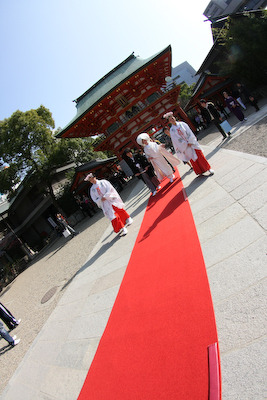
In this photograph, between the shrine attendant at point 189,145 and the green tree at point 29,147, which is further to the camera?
the green tree at point 29,147

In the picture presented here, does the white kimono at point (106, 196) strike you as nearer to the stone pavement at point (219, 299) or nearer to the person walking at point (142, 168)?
the stone pavement at point (219, 299)

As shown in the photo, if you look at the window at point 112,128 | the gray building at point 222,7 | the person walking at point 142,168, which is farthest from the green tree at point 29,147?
the gray building at point 222,7

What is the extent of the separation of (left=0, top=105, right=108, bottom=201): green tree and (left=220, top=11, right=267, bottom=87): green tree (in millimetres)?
14159

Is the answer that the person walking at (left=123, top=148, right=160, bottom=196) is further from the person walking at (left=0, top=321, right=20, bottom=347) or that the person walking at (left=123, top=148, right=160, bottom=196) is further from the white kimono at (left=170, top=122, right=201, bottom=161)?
the person walking at (left=0, top=321, right=20, bottom=347)

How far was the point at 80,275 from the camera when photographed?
6.08 metres

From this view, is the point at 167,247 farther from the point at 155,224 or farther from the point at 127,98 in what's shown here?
the point at 127,98

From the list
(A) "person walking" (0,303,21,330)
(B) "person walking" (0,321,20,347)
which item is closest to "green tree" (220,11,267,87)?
(A) "person walking" (0,303,21,330)

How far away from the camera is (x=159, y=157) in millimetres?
7402

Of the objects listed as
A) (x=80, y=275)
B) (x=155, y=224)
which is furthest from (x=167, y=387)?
(x=80, y=275)

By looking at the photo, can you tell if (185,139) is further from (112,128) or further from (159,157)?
(112,128)

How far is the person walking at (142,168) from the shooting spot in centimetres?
743

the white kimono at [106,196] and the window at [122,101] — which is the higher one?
the window at [122,101]

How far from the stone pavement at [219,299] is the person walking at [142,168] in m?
2.12

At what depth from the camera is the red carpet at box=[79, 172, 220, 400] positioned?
6.07 ft
